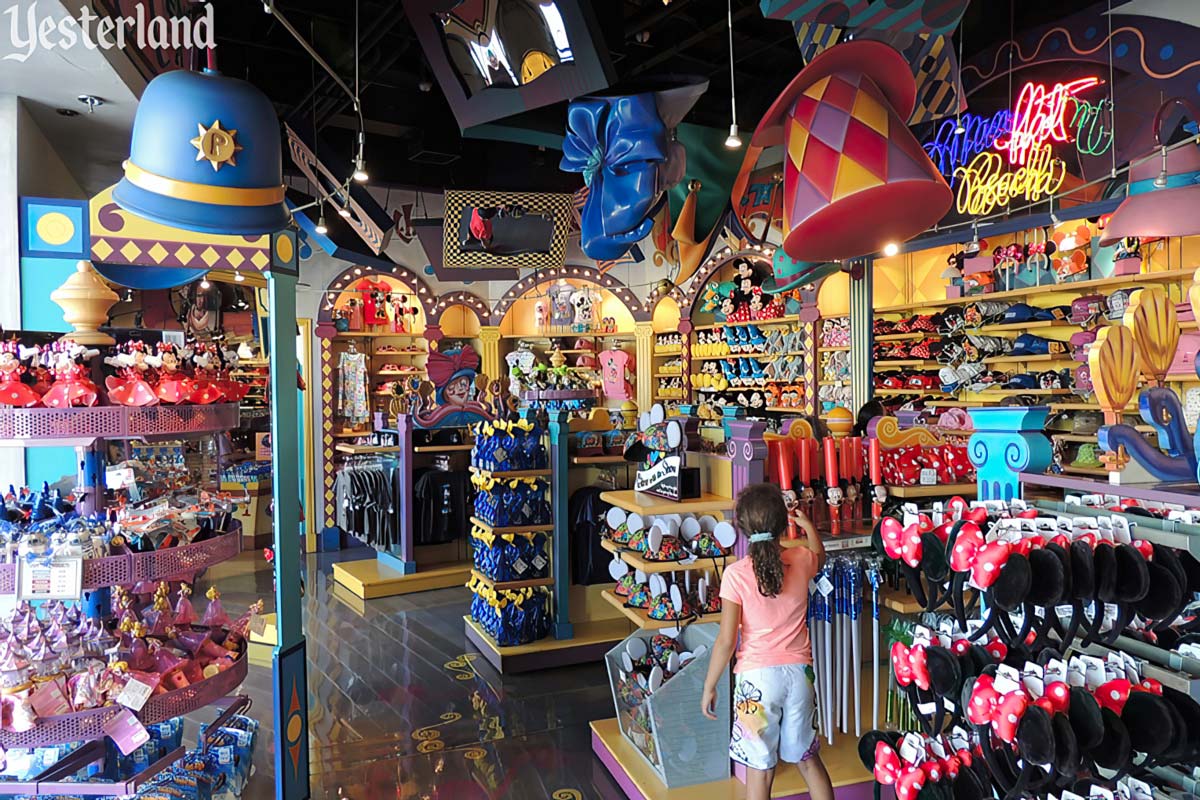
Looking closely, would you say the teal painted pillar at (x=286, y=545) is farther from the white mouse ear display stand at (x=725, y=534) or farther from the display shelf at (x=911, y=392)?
the display shelf at (x=911, y=392)

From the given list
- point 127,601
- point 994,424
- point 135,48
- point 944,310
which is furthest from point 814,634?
point 944,310

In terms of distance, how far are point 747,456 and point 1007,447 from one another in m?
1.11

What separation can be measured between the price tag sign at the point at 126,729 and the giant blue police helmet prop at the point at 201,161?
1508 mm

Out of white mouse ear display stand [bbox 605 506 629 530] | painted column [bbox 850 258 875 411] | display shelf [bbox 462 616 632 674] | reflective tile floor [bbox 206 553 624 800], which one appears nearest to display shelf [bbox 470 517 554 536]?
display shelf [bbox 462 616 632 674]

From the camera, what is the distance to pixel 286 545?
10.0 feet

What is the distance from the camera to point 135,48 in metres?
3.16

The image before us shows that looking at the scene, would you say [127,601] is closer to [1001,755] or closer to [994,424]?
[1001,755]

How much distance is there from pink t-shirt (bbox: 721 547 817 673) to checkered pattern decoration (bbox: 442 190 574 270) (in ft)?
14.7

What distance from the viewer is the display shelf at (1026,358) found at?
6.12 m

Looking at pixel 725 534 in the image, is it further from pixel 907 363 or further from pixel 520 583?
pixel 907 363

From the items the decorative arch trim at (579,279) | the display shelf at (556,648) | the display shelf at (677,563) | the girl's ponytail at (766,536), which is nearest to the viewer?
the girl's ponytail at (766,536)

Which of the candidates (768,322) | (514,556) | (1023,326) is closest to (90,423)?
(514,556)

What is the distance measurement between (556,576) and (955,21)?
3.91 m

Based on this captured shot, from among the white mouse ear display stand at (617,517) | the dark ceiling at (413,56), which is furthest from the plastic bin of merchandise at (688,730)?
the dark ceiling at (413,56)
